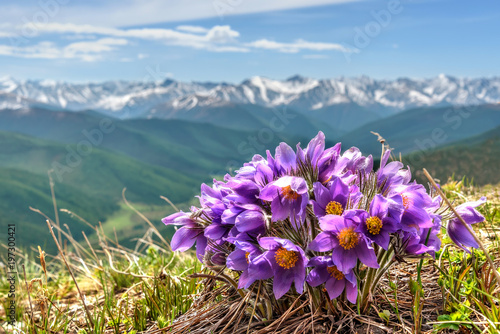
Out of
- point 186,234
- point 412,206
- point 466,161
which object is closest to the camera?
point 412,206

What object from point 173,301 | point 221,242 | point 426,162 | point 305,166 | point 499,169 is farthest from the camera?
point 426,162

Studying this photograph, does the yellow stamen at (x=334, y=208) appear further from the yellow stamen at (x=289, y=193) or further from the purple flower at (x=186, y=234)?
the purple flower at (x=186, y=234)

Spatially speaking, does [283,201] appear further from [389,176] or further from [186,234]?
[186,234]

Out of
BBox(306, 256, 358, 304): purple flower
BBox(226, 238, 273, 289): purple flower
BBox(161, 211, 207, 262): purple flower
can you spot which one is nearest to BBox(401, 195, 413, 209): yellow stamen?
BBox(306, 256, 358, 304): purple flower

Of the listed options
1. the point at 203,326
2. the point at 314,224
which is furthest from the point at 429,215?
the point at 203,326

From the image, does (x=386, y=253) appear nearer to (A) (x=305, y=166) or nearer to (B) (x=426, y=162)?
(A) (x=305, y=166)

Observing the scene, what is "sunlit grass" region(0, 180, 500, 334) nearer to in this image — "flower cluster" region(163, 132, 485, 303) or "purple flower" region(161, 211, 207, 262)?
"purple flower" region(161, 211, 207, 262)

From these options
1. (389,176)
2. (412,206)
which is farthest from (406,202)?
(389,176)
